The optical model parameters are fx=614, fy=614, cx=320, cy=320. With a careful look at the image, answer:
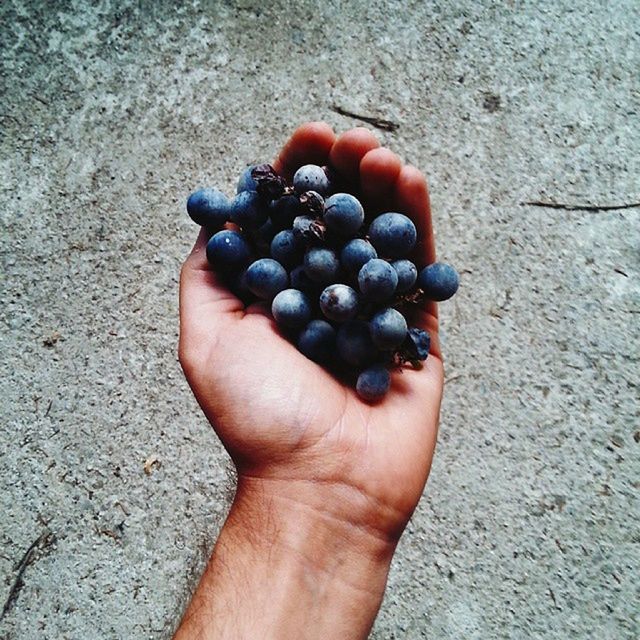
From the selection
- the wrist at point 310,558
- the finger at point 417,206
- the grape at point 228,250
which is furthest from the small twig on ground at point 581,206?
the wrist at point 310,558

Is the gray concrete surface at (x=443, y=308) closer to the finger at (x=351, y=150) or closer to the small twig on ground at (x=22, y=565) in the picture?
the small twig on ground at (x=22, y=565)

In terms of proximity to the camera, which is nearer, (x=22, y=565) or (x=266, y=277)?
(x=266, y=277)

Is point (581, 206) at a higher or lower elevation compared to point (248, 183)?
lower

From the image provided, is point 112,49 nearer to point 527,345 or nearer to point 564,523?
point 527,345

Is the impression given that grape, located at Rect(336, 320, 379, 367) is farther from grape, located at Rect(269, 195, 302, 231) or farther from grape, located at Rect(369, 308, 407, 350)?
grape, located at Rect(269, 195, 302, 231)

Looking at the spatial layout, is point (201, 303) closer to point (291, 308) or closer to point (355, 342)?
point (291, 308)

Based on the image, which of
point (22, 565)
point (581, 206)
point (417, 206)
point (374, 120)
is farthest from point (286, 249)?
point (22, 565)

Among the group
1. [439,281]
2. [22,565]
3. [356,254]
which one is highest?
[356,254]
